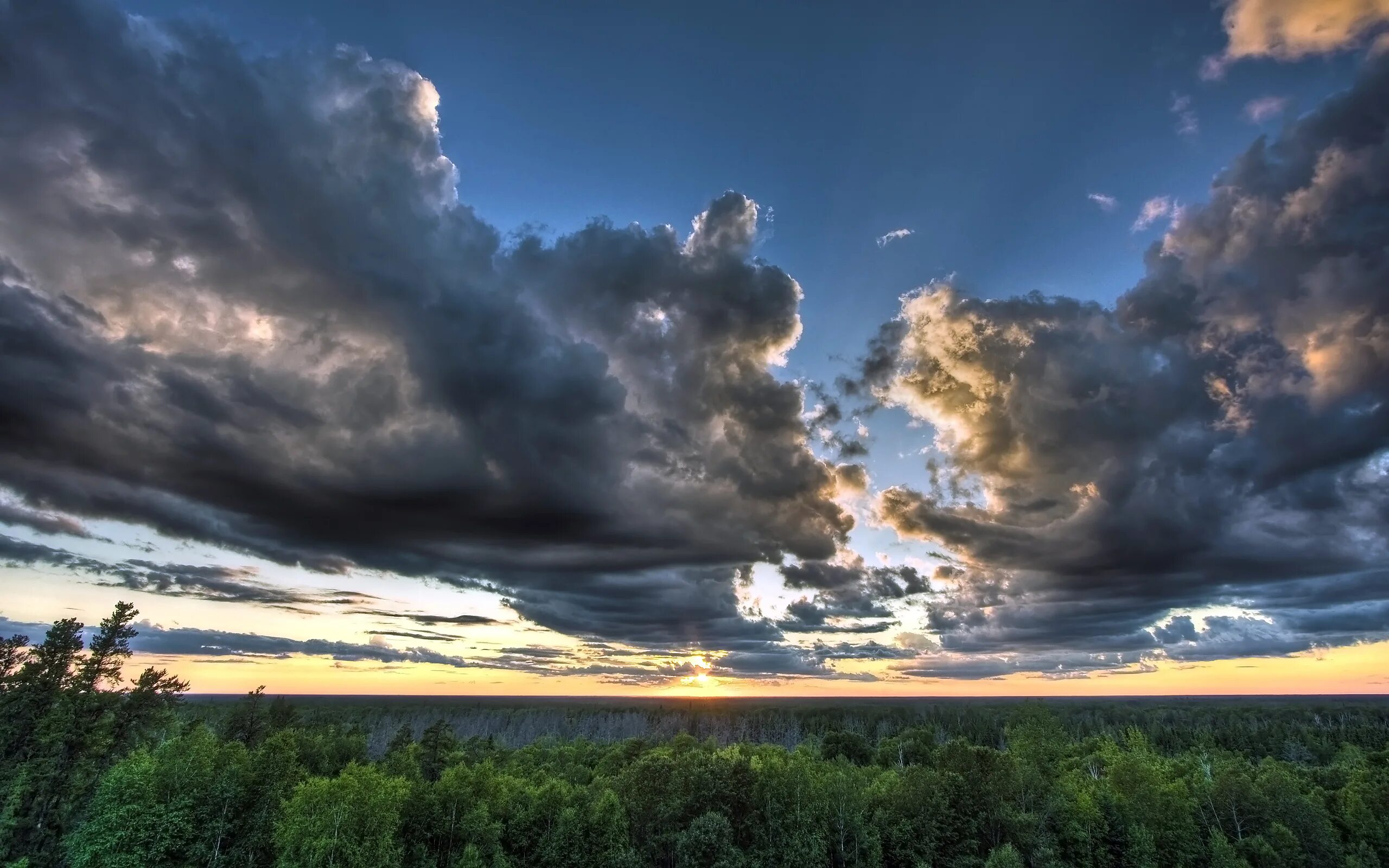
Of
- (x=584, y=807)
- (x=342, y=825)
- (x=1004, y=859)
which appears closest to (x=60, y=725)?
(x=342, y=825)

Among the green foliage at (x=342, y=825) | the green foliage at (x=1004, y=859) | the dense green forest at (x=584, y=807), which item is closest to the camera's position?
the green foliage at (x=342, y=825)

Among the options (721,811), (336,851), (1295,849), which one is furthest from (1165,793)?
(336,851)

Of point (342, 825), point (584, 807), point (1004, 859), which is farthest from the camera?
point (584, 807)

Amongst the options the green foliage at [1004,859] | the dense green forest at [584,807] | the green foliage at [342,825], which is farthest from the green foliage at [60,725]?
the green foliage at [1004,859]

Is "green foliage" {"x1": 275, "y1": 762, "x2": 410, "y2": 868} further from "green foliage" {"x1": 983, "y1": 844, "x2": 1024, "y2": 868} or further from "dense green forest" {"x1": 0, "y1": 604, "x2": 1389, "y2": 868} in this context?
"green foliage" {"x1": 983, "y1": 844, "x2": 1024, "y2": 868}

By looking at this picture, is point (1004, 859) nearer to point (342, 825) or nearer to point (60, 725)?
point (342, 825)

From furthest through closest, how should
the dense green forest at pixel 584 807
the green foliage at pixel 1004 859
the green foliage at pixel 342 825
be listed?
1. the green foliage at pixel 1004 859
2. the dense green forest at pixel 584 807
3. the green foliage at pixel 342 825

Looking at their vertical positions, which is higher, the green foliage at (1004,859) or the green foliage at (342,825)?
the green foliage at (342,825)

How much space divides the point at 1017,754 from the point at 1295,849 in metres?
32.3

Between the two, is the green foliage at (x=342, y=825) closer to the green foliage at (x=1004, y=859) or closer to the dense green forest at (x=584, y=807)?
the dense green forest at (x=584, y=807)

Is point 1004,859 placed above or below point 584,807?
below

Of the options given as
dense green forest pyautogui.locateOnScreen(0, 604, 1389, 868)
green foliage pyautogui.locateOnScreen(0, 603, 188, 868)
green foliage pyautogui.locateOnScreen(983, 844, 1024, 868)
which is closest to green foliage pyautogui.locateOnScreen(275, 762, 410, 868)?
dense green forest pyautogui.locateOnScreen(0, 604, 1389, 868)

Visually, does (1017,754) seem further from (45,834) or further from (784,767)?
(45,834)

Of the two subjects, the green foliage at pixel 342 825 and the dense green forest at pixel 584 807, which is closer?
the green foliage at pixel 342 825
